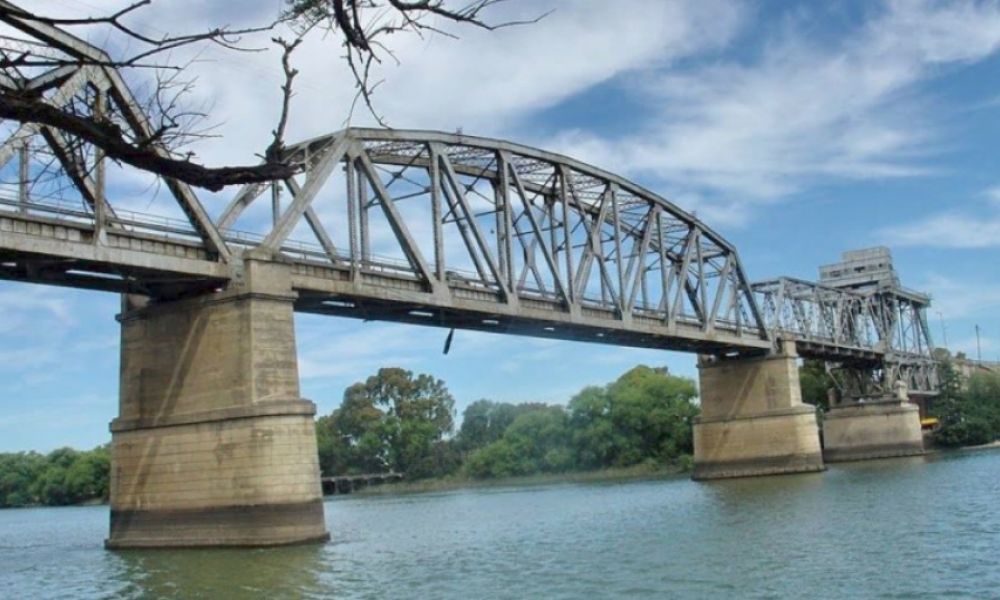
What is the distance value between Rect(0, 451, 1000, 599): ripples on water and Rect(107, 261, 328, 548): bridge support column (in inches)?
46.2

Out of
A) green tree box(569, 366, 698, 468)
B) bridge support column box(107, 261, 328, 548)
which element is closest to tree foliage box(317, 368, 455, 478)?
green tree box(569, 366, 698, 468)

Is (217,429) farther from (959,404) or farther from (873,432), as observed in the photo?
(959,404)

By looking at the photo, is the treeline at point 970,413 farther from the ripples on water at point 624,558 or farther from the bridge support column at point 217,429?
the bridge support column at point 217,429

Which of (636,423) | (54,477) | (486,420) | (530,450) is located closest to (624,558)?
(636,423)

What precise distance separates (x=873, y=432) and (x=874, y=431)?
0.61 feet

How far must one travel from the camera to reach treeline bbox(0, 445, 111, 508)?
154 metres

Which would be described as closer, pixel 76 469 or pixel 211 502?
pixel 211 502

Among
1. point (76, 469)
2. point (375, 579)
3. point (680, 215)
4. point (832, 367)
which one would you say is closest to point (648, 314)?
point (680, 215)

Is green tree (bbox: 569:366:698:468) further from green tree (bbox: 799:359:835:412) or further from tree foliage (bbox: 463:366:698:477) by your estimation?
green tree (bbox: 799:359:835:412)

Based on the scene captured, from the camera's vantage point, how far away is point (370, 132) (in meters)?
50.7

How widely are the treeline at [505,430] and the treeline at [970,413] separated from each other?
3049 centimetres

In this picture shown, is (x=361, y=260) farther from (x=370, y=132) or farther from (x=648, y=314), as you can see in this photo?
(x=648, y=314)

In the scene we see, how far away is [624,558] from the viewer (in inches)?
1262

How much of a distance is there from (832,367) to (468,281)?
84584 mm
